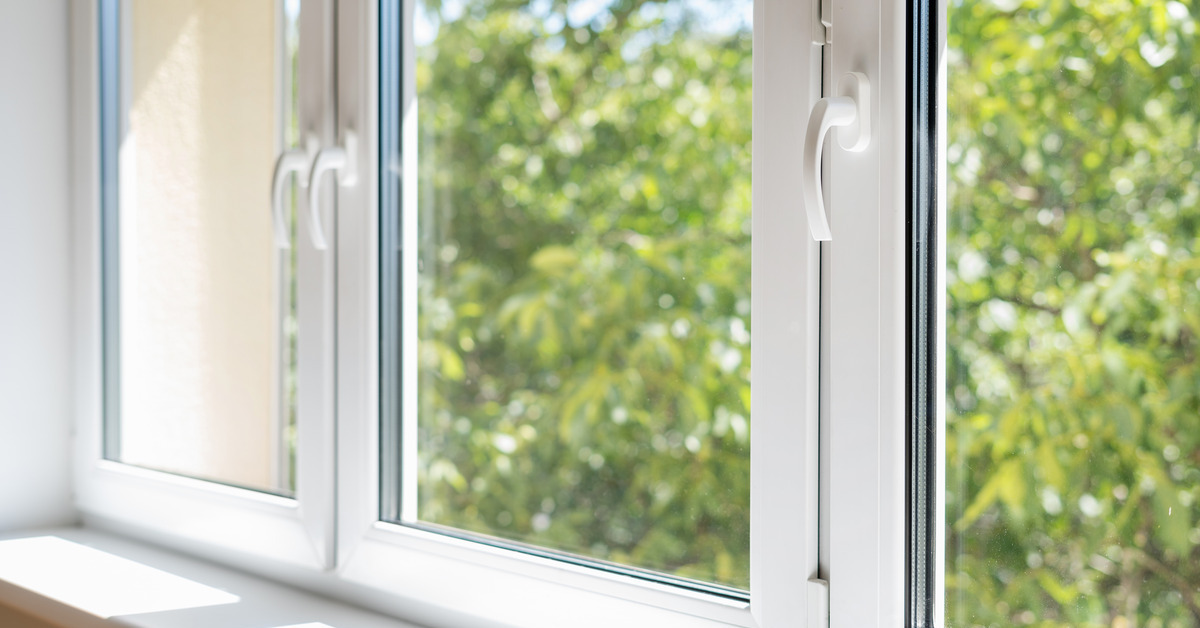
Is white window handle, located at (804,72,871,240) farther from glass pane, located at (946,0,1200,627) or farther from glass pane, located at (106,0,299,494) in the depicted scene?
glass pane, located at (106,0,299,494)

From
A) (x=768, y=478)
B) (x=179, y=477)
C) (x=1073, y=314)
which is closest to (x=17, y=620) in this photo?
(x=179, y=477)

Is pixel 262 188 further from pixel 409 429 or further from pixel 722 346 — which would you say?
pixel 722 346

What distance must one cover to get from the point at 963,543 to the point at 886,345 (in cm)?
15

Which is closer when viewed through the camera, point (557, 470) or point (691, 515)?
point (691, 515)

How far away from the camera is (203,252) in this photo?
3.75 feet

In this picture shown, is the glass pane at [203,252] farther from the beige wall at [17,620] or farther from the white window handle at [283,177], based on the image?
the beige wall at [17,620]

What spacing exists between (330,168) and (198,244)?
36cm

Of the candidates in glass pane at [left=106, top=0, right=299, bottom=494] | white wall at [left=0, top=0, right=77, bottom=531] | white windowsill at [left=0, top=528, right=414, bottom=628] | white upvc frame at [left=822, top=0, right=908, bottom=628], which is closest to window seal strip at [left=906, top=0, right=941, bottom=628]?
white upvc frame at [left=822, top=0, right=908, bottom=628]

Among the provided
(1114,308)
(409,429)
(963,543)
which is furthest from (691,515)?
(1114,308)

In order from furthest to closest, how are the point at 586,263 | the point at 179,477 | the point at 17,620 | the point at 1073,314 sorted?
the point at 586,263
the point at 179,477
the point at 17,620
the point at 1073,314

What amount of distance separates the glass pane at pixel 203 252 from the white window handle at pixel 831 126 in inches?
28.2

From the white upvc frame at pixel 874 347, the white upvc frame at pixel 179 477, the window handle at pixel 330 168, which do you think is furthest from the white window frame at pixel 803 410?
the window handle at pixel 330 168

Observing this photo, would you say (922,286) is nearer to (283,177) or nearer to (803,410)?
(803,410)

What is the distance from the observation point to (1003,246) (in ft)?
1.95
